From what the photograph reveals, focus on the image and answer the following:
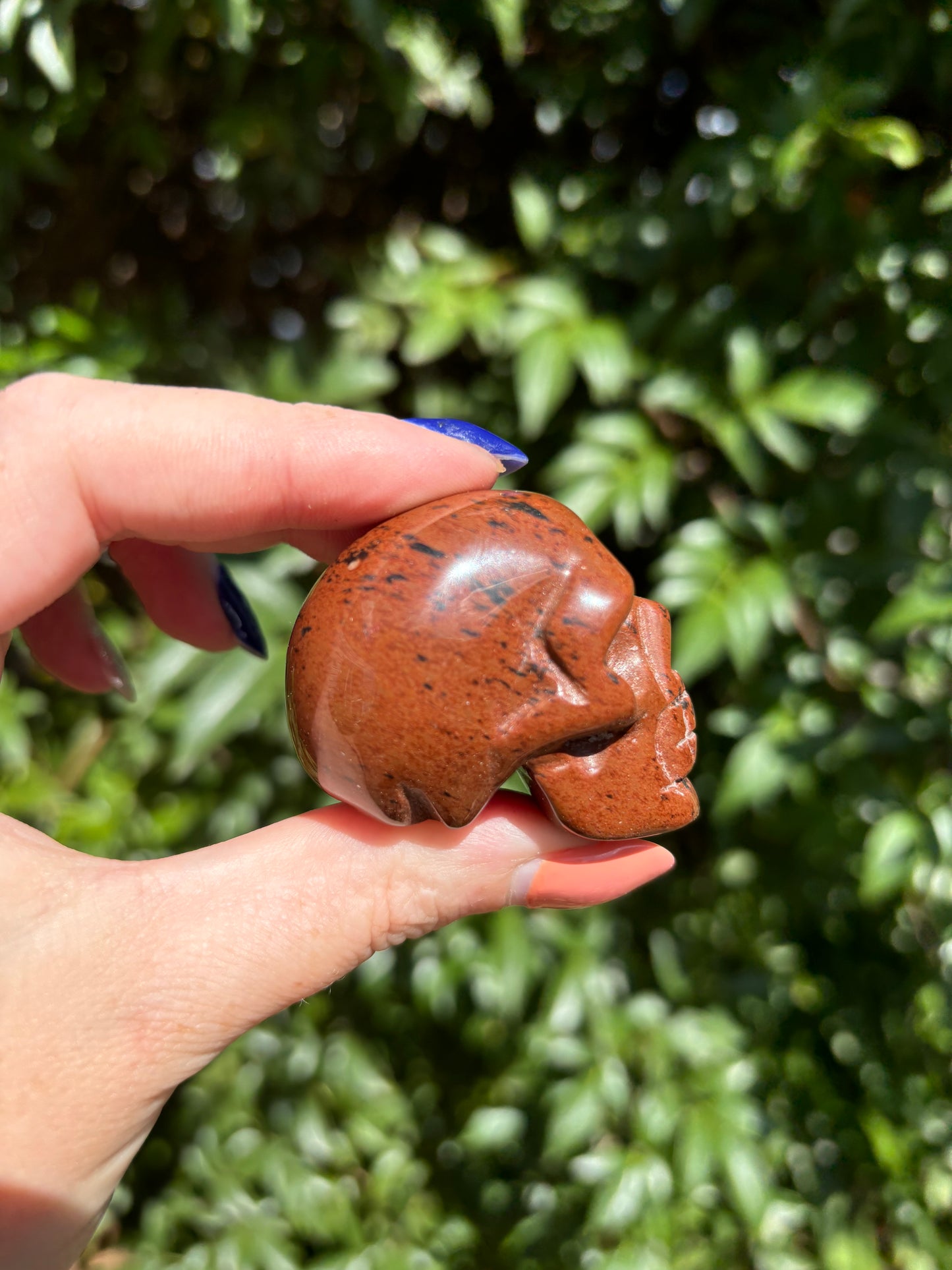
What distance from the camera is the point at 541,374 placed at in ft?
4.48

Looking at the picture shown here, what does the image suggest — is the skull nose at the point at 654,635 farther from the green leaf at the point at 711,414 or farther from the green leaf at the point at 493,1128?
the green leaf at the point at 493,1128

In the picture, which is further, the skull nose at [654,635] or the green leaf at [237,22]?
the green leaf at [237,22]

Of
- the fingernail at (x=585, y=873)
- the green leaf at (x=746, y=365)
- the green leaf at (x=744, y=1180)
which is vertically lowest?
the green leaf at (x=744, y=1180)

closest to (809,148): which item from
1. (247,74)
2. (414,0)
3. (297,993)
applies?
(414,0)

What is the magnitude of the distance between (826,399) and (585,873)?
0.79 metres

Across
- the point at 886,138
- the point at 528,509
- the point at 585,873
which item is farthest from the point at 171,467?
the point at 886,138

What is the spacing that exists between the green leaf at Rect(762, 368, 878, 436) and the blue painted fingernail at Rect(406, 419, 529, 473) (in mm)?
463

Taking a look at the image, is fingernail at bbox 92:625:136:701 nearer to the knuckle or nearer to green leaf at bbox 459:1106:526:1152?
the knuckle

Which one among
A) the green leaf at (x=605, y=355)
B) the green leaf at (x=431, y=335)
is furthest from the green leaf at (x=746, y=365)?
the green leaf at (x=431, y=335)

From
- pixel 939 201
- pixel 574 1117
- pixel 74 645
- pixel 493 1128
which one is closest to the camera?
pixel 939 201

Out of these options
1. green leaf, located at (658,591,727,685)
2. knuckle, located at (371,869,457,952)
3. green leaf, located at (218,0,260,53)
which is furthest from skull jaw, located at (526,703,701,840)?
green leaf, located at (218,0,260,53)

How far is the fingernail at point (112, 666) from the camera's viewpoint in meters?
1.33

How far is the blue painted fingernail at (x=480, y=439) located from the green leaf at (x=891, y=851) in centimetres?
74

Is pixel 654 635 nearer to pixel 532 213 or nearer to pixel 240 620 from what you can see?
pixel 240 620
